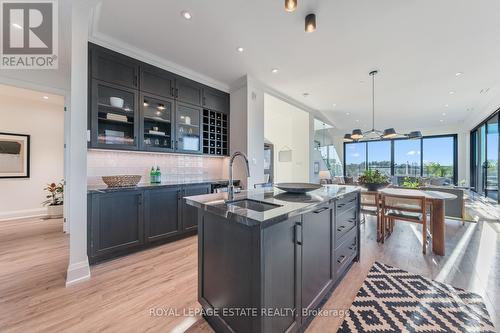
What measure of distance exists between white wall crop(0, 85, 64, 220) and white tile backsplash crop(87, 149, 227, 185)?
8.98 feet

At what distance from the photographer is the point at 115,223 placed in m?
2.44

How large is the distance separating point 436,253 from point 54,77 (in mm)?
6541

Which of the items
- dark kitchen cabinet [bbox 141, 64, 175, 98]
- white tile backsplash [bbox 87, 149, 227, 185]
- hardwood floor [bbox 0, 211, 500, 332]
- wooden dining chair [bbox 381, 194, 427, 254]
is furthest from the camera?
dark kitchen cabinet [bbox 141, 64, 175, 98]

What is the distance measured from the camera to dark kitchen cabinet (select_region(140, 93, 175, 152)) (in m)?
3.09

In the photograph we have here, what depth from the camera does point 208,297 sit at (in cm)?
146

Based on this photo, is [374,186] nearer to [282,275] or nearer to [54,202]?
[282,275]

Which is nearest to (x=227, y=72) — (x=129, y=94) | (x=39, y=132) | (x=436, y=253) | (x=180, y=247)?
(x=129, y=94)

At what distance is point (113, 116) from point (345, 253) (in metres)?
3.37

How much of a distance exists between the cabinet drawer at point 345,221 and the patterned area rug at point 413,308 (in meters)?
0.53

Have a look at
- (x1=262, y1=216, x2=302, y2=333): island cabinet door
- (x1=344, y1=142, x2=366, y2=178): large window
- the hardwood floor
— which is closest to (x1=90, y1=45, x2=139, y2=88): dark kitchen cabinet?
the hardwood floor

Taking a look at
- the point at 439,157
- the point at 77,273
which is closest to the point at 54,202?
the point at 77,273

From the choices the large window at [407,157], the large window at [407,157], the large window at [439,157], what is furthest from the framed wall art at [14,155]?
the large window at [439,157]

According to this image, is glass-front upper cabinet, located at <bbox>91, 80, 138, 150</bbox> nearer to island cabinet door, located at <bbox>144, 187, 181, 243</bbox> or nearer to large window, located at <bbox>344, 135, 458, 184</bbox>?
island cabinet door, located at <bbox>144, 187, 181, 243</bbox>

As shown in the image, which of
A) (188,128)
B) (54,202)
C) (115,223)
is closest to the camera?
(115,223)
